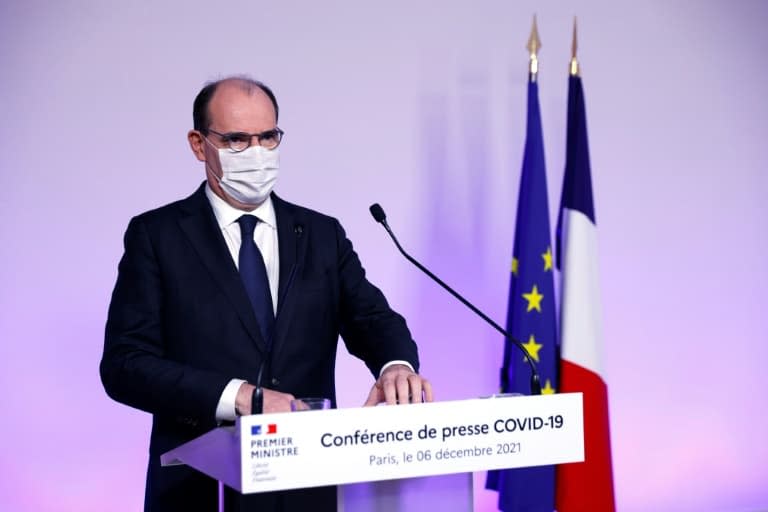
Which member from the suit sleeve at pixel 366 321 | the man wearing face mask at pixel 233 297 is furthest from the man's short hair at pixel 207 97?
the suit sleeve at pixel 366 321

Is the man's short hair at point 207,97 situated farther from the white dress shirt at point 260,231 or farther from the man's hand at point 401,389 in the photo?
the man's hand at point 401,389

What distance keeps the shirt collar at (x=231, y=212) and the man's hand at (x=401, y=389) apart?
0.60 metres

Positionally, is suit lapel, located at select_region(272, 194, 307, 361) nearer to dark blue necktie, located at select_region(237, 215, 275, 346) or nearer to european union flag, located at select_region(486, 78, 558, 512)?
dark blue necktie, located at select_region(237, 215, 275, 346)

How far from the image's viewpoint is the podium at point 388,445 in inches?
60.0

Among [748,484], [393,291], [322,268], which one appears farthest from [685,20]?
[322,268]

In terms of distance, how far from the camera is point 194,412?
1.97 m

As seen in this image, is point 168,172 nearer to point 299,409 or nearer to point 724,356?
point 299,409

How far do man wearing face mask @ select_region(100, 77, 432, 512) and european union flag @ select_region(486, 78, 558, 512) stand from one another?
55.0 inches

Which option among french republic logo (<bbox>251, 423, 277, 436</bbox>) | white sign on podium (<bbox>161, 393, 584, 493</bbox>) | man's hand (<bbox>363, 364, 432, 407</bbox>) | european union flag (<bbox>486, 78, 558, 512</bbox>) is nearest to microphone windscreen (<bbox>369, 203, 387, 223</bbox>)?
man's hand (<bbox>363, 364, 432, 407</bbox>)

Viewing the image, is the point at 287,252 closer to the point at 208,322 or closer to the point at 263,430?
the point at 208,322

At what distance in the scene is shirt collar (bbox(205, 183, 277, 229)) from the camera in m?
2.43

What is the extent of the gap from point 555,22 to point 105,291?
2299 mm

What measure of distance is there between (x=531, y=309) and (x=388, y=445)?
7.43ft

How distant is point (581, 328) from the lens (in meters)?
3.81
